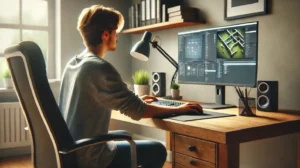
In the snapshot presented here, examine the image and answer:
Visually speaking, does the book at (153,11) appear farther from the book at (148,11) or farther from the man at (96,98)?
the man at (96,98)

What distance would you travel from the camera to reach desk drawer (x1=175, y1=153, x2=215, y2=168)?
1.67 meters

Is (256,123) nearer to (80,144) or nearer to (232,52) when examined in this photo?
A: (232,52)

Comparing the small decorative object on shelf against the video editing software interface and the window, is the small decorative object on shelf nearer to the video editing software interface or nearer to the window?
the video editing software interface

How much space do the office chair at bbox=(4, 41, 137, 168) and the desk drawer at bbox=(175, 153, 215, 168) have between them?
1.20 feet

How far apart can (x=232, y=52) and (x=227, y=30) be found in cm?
14

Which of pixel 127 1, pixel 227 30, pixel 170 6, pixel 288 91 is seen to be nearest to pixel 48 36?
pixel 127 1

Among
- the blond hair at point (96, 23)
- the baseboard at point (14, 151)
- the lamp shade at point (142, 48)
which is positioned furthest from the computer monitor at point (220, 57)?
the baseboard at point (14, 151)

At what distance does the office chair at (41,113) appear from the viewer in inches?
49.9

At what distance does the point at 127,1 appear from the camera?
13.0ft

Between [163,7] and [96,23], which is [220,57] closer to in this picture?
[96,23]

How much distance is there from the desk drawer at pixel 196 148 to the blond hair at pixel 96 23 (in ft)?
2.05

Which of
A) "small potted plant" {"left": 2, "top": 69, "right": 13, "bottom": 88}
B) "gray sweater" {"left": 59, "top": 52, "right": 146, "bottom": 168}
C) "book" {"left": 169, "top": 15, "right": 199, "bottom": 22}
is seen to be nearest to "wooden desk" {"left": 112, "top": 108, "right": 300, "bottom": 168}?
"gray sweater" {"left": 59, "top": 52, "right": 146, "bottom": 168}

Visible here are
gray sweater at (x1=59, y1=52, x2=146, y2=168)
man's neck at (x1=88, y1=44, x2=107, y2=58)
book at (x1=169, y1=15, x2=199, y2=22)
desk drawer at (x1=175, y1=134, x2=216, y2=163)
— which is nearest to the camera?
gray sweater at (x1=59, y1=52, x2=146, y2=168)

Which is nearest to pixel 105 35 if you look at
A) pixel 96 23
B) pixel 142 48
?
pixel 96 23
